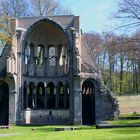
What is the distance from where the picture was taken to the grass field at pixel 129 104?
5425 cm

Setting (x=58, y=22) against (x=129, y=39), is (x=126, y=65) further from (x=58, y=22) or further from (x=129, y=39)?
(x=129, y=39)

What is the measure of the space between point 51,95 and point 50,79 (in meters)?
1.99

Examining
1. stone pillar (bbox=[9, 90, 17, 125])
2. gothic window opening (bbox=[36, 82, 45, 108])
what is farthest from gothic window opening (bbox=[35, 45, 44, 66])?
stone pillar (bbox=[9, 90, 17, 125])

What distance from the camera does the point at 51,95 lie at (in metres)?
48.5

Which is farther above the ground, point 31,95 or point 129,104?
point 31,95

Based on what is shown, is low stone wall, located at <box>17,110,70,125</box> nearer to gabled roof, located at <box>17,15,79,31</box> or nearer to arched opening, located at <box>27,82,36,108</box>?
arched opening, located at <box>27,82,36,108</box>

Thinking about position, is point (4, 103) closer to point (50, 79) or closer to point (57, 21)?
point (50, 79)

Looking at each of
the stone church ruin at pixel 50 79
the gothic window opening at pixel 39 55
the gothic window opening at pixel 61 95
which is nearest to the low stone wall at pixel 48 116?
the stone church ruin at pixel 50 79

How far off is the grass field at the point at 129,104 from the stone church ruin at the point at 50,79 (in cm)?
811

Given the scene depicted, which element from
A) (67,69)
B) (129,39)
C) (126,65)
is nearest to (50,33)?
(67,69)

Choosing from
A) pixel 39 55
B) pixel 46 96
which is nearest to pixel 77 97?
pixel 46 96

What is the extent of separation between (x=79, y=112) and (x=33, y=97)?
6.31m

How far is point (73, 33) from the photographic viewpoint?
4594 centimetres

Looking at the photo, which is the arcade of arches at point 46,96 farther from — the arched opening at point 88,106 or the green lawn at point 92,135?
A: the green lawn at point 92,135
